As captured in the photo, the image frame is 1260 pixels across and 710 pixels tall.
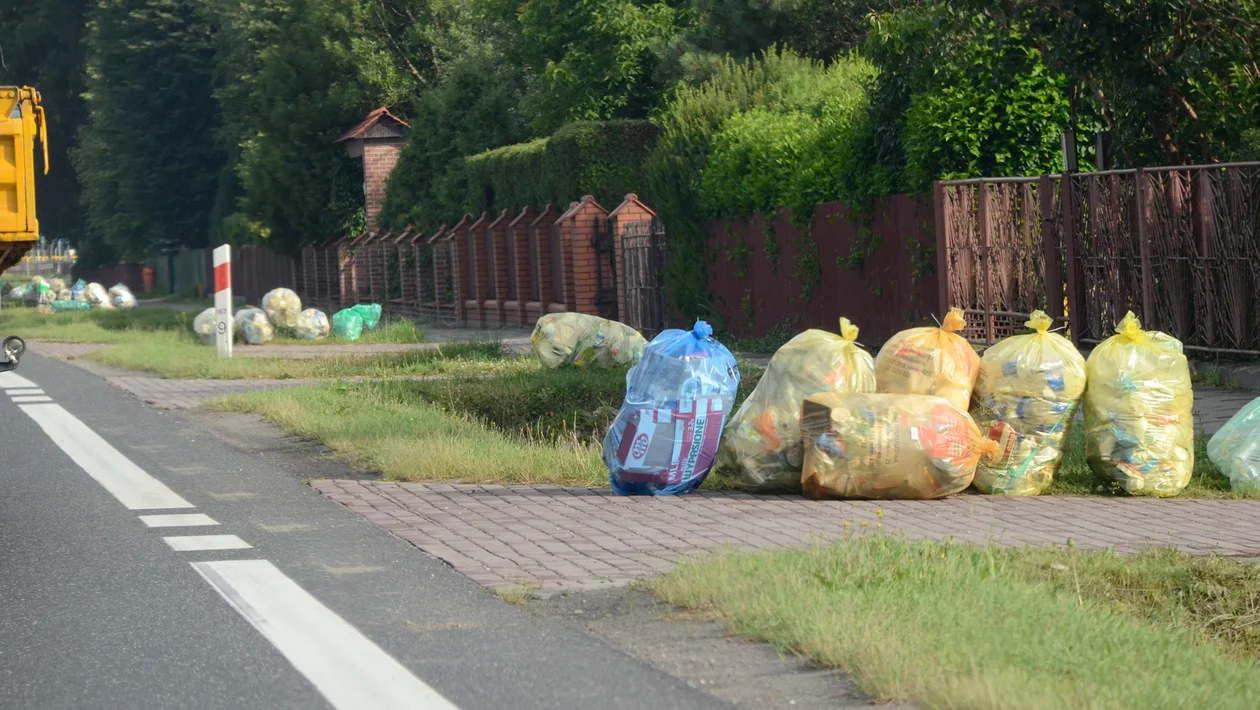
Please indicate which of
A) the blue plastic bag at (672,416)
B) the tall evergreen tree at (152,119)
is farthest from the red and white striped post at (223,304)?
the tall evergreen tree at (152,119)

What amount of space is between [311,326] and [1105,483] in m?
20.7

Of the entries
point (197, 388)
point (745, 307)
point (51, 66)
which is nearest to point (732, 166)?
point (745, 307)

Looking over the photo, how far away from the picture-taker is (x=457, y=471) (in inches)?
375

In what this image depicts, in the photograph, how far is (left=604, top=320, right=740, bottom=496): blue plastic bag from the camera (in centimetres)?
840

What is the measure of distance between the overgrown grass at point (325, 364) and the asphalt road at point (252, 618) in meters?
9.18

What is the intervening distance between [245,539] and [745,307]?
1554 cm

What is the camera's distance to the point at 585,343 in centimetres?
1667

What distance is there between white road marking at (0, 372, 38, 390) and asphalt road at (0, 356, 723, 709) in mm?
8980

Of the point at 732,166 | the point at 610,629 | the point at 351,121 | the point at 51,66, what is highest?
the point at 51,66

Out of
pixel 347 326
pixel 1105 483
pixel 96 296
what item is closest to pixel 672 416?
pixel 1105 483

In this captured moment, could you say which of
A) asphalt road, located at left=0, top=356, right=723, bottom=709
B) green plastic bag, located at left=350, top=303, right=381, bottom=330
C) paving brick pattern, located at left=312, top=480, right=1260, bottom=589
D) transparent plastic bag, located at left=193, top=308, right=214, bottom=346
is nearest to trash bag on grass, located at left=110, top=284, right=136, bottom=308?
green plastic bag, located at left=350, top=303, right=381, bottom=330

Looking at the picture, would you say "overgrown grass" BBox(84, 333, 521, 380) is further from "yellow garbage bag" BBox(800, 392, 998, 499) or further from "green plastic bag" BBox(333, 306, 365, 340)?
"yellow garbage bag" BBox(800, 392, 998, 499)

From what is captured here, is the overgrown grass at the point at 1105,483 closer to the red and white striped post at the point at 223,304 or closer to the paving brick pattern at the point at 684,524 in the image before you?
the paving brick pattern at the point at 684,524

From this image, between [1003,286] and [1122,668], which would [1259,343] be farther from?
[1122,668]
